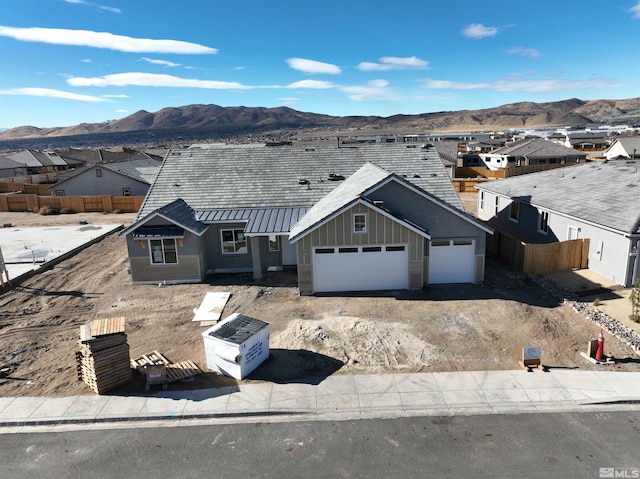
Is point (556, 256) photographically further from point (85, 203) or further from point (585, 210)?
point (85, 203)

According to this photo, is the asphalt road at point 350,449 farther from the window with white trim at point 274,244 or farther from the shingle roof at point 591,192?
the window with white trim at point 274,244

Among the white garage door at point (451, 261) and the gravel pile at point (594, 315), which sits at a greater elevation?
the white garage door at point (451, 261)

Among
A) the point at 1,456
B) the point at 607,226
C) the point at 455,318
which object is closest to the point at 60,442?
the point at 1,456

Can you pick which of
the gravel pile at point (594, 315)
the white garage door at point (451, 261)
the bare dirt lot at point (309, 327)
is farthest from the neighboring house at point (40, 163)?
the gravel pile at point (594, 315)

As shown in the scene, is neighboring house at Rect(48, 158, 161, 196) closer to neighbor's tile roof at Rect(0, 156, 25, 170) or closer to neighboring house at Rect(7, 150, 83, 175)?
neighbor's tile roof at Rect(0, 156, 25, 170)

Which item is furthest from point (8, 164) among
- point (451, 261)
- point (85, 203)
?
point (451, 261)

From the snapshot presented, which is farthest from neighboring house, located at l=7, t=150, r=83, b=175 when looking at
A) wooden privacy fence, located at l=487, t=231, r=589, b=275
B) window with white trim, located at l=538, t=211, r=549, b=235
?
wooden privacy fence, located at l=487, t=231, r=589, b=275
